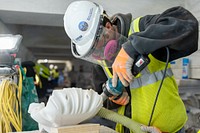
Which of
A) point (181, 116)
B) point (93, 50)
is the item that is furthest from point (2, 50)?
point (181, 116)

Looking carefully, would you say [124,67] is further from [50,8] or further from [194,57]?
[194,57]

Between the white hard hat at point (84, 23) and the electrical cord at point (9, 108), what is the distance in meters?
0.52

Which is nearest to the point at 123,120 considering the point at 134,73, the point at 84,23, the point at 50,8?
the point at 134,73

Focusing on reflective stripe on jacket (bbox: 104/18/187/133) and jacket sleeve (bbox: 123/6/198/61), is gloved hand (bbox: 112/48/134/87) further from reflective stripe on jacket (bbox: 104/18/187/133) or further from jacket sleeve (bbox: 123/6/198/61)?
reflective stripe on jacket (bbox: 104/18/187/133)

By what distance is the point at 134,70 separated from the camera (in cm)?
99

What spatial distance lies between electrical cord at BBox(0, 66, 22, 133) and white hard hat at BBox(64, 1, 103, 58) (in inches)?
20.5

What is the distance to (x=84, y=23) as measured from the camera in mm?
1146

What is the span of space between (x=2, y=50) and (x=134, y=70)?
32.3 inches

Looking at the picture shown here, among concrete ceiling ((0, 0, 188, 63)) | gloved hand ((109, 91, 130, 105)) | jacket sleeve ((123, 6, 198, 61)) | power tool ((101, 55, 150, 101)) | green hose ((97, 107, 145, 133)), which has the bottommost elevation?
green hose ((97, 107, 145, 133))

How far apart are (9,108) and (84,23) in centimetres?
66

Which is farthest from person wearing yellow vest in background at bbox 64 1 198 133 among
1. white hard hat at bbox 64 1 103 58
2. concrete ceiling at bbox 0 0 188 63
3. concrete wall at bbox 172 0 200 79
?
concrete wall at bbox 172 0 200 79

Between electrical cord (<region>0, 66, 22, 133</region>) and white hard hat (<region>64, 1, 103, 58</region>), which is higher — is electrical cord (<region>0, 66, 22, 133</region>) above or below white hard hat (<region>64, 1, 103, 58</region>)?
below

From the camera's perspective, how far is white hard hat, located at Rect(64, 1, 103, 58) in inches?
45.1

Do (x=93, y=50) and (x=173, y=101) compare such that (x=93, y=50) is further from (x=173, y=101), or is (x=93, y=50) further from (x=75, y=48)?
(x=173, y=101)
